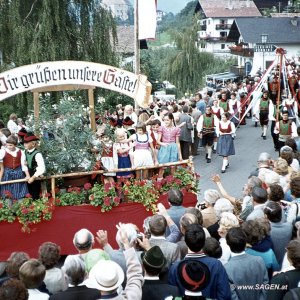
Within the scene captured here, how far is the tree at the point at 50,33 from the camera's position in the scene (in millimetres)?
19531

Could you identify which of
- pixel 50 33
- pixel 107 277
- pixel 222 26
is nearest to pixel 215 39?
pixel 222 26

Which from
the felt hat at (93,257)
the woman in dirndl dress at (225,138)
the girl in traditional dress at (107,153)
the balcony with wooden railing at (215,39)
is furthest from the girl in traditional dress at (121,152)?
the balcony with wooden railing at (215,39)

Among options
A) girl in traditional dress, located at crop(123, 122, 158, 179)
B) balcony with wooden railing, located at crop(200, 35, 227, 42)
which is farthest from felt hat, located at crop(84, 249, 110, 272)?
balcony with wooden railing, located at crop(200, 35, 227, 42)

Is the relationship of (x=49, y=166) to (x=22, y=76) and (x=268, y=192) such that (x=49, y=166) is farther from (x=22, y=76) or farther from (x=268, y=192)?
(x=268, y=192)

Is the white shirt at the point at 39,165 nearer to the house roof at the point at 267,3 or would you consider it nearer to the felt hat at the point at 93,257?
the felt hat at the point at 93,257

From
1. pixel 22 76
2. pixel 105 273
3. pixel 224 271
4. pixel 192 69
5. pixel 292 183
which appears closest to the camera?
pixel 105 273

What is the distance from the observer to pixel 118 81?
1028 cm

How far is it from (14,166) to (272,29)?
51.1 meters

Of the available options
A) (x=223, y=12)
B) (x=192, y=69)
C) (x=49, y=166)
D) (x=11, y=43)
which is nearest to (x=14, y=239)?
(x=49, y=166)

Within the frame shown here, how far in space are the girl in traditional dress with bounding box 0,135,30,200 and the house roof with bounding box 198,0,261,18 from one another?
80.7m

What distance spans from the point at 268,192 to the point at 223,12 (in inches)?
3251

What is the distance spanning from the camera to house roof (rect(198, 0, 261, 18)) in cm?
8738

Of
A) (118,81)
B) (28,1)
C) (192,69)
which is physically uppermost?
(28,1)

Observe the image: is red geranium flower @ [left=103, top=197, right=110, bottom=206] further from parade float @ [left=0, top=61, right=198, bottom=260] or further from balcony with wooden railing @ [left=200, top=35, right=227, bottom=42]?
balcony with wooden railing @ [left=200, top=35, right=227, bottom=42]
